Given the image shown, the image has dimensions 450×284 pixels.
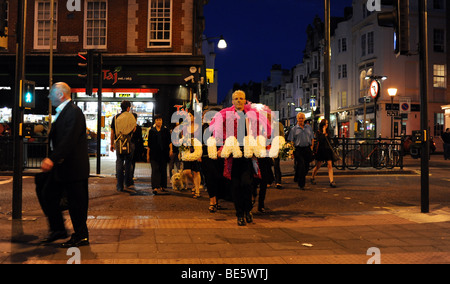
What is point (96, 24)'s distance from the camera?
20.4 metres

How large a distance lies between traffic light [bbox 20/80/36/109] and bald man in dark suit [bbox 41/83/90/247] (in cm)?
180

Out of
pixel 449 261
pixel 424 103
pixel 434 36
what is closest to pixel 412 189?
pixel 424 103

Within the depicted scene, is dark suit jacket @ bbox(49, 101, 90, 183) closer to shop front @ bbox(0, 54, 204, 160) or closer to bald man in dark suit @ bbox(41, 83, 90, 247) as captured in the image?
bald man in dark suit @ bbox(41, 83, 90, 247)

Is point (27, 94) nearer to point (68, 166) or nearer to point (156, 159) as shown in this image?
point (68, 166)

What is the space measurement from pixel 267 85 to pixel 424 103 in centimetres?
8634

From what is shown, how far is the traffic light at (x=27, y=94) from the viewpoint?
680 centimetres

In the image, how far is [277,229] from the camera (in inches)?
251

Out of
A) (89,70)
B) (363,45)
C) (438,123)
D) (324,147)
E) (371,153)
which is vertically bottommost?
(371,153)

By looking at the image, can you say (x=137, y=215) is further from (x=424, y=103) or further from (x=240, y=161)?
(x=424, y=103)

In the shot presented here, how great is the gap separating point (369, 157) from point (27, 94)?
500 inches

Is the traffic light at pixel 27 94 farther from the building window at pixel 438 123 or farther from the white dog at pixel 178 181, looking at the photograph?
the building window at pixel 438 123

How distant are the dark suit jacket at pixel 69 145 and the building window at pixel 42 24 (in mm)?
17134

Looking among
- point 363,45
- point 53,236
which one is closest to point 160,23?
point 53,236

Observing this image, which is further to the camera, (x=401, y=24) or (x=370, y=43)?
(x=370, y=43)
